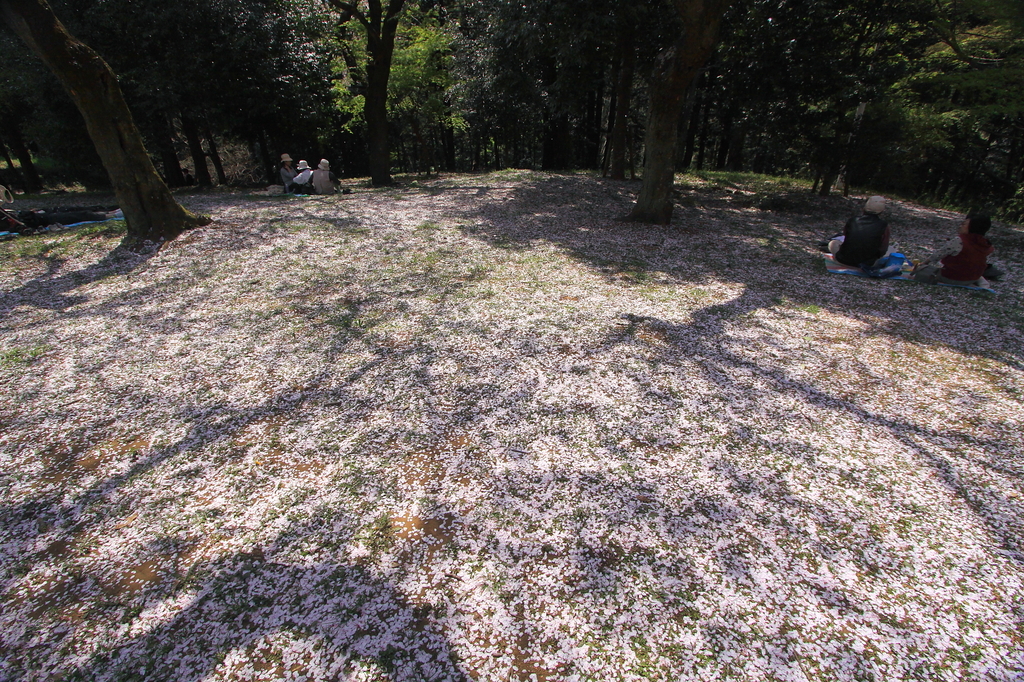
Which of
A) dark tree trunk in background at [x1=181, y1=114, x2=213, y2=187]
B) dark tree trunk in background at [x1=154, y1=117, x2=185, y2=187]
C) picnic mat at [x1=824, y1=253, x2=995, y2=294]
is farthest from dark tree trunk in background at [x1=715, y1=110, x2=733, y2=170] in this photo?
dark tree trunk in background at [x1=154, y1=117, x2=185, y2=187]

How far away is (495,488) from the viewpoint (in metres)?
3.14

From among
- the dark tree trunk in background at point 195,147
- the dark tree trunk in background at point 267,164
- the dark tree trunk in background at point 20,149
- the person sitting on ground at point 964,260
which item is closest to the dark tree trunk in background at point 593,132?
the dark tree trunk in background at point 267,164

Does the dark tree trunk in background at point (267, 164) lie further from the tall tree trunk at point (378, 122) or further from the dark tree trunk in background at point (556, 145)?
the dark tree trunk in background at point (556, 145)

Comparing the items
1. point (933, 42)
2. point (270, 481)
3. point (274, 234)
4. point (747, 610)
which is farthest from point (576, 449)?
point (933, 42)

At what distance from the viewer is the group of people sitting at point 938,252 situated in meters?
6.54

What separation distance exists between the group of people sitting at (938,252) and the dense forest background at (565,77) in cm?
550

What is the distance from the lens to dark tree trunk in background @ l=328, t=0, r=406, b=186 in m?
15.1

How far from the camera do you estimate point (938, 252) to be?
696 cm

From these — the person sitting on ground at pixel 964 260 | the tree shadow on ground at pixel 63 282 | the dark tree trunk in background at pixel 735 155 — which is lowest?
the tree shadow on ground at pixel 63 282

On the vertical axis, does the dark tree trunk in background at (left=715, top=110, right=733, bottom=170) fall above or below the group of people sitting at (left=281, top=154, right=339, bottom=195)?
above

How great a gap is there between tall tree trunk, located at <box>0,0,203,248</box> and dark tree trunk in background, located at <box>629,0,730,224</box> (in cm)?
915

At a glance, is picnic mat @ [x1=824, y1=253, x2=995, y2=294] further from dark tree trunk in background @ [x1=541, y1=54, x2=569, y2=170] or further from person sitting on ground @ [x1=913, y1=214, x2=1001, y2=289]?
dark tree trunk in background @ [x1=541, y1=54, x2=569, y2=170]

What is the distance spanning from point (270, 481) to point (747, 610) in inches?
118

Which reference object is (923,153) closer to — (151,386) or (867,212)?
(867,212)
